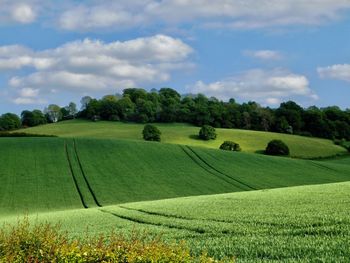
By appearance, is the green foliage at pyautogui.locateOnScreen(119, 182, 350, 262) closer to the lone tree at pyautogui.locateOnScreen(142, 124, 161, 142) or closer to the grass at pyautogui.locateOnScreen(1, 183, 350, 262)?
the grass at pyautogui.locateOnScreen(1, 183, 350, 262)

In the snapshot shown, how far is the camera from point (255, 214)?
21.5 metres

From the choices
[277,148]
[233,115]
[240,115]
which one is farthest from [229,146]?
[240,115]

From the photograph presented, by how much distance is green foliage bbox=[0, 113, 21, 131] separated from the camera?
152663 millimetres

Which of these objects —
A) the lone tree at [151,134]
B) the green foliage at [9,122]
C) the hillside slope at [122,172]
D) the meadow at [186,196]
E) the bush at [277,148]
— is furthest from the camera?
the green foliage at [9,122]

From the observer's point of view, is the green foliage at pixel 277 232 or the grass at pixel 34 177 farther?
the grass at pixel 34 177

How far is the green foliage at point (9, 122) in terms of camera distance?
6010 inches

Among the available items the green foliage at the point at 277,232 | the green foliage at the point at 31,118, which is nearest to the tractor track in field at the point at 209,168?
the green foliage at the point at 277,232

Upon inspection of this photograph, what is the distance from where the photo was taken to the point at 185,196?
187ft

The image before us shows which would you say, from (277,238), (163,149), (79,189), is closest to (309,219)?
(277,238)

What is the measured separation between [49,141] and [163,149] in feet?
66.3

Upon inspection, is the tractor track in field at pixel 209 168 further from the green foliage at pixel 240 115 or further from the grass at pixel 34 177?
the green foliage at pixel 240 115

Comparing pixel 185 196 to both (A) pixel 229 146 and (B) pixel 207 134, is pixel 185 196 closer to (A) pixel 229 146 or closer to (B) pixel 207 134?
(A) pixel 229 146

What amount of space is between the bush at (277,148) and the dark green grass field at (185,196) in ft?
78.5

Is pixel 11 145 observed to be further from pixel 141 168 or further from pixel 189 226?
pixel 189 226
